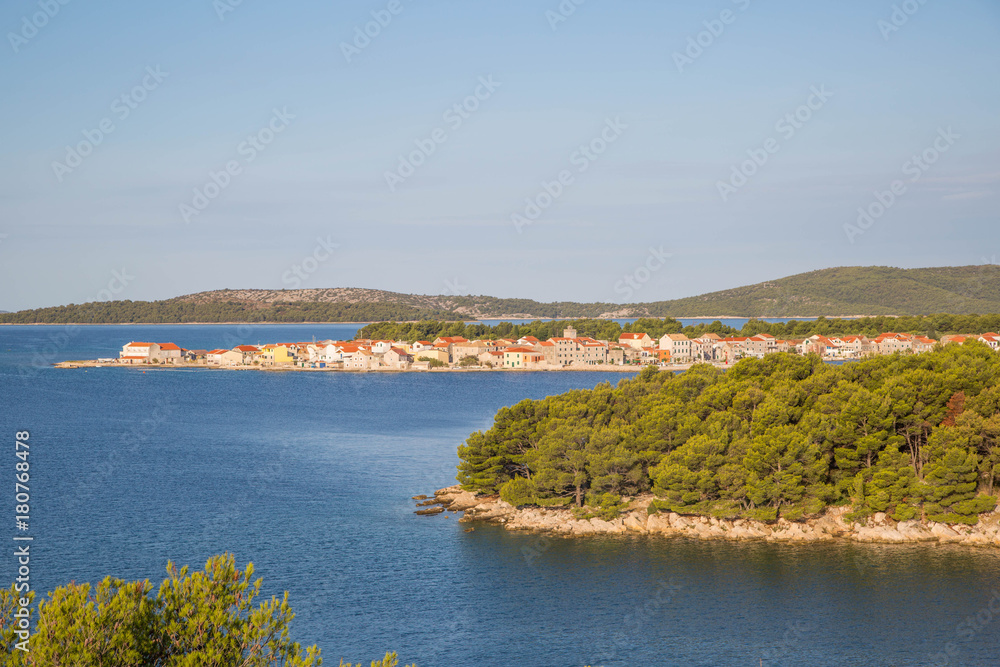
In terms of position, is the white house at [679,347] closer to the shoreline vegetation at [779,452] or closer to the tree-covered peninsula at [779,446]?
the tree-covered peninsula at [779,446]

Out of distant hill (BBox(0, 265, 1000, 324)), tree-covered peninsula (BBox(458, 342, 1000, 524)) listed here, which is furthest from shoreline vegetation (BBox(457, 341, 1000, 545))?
distant hill (BBox(0, 265, 1000, 324))

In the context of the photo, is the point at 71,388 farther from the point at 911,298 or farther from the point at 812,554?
the point at 911,298

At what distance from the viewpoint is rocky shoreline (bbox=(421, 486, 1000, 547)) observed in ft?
79.2

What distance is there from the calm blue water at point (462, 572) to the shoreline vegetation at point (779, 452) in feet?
5.62

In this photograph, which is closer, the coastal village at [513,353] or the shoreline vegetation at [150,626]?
the shoreline vegetation at [150,626]

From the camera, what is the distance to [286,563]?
22.9 m

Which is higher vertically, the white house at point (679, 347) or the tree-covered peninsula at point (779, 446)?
the white house at point (679, 347)

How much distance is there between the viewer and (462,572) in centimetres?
2238

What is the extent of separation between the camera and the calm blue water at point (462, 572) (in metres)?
17.9

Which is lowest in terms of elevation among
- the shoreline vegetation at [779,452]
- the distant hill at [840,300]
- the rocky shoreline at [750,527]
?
the rocky shoreline at [750,527]

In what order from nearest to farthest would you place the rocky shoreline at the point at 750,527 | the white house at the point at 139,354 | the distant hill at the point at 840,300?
the rocky shoreline at the point at 750,527 < the white house at the point at 139,354 < the distant hill at the point at 840,300

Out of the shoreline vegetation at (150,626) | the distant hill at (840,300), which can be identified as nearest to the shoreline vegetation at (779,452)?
the shoreline vegetation at (150,626)

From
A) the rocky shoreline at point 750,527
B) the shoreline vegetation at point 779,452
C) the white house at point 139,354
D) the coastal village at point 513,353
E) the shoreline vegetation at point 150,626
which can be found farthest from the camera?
the white house at point 139,354

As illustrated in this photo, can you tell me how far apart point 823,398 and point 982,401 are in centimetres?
468
